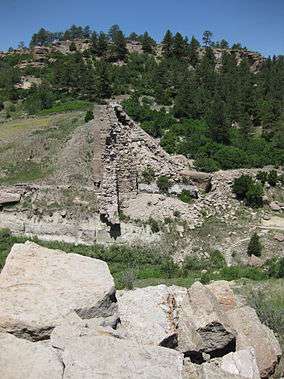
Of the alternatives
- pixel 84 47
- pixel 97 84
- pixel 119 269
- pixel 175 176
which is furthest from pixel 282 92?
pixel 84 47

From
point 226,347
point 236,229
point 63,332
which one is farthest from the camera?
point 236,229

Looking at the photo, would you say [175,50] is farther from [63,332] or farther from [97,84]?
[63,332]

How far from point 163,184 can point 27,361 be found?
21.1 m

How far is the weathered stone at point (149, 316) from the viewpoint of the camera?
908 centimetres

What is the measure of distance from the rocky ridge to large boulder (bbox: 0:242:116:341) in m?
0.02

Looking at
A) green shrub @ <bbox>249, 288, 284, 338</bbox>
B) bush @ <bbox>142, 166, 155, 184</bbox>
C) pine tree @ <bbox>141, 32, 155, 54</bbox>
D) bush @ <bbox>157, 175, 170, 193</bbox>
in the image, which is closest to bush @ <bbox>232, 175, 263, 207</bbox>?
bush @ <bbox>157, 175, 170, 193</bbox>

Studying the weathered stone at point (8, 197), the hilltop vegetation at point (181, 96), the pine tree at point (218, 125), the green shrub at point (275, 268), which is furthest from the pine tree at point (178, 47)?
the green shrub at point (275, 268)

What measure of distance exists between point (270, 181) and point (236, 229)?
26.6 feet

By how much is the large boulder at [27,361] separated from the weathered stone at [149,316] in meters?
1.95

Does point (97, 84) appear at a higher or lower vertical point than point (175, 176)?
higher

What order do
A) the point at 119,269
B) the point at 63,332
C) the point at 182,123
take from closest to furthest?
the point at 63,332 → the point at 119,269 → the point at 182,123

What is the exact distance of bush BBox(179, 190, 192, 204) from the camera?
27958mm

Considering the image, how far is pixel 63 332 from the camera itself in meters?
8.16

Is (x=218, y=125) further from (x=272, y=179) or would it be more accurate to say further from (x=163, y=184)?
(x=163, y=184)
